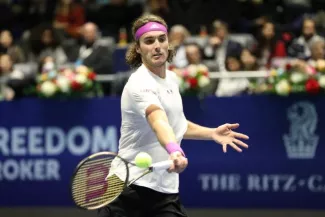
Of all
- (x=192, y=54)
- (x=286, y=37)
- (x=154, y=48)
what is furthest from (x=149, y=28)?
(x=286, y=37)

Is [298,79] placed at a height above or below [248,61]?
below

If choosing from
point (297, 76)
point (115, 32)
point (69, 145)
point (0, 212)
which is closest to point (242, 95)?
point (297, 76)

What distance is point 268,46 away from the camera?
1241 centimetres

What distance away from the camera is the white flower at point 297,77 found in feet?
34.0

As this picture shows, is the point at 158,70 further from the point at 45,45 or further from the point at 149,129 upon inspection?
the point at 45,45

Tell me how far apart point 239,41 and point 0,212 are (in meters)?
4.57

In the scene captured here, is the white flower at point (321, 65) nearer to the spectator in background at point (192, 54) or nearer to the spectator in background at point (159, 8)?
the spectator in background at point (192, 54)

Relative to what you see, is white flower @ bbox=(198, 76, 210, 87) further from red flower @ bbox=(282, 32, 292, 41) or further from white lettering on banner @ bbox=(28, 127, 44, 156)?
red flower @ bbox=(282, 32, 292, 41)

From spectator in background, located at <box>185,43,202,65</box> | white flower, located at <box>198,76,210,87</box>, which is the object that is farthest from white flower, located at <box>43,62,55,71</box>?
white flower, located at <box>198,76,210,87</box>

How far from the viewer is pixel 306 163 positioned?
409 inches

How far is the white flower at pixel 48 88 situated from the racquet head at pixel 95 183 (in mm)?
5440

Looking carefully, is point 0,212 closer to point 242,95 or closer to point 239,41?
point 242,95

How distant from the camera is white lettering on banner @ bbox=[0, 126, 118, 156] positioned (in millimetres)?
10891

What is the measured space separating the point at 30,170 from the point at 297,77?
3.64 m
